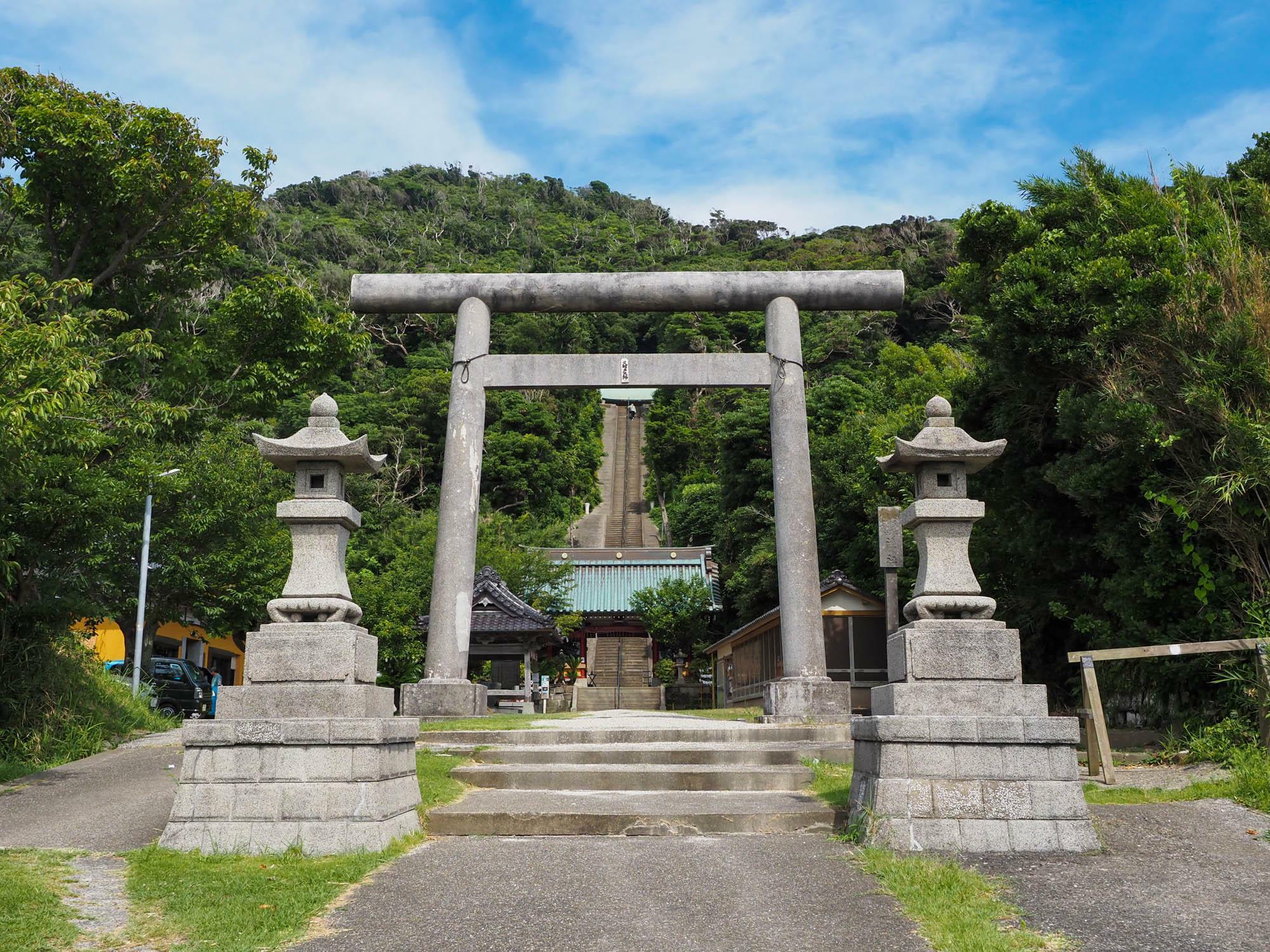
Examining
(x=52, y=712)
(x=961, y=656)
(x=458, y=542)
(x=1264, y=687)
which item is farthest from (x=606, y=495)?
(x=961, y=656)

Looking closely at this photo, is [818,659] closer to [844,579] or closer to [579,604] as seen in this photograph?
[844,579]

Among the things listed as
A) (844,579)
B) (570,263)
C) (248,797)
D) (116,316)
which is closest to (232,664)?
(844,579)

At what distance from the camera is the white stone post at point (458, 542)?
11.4m

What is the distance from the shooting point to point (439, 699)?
11.3 metres

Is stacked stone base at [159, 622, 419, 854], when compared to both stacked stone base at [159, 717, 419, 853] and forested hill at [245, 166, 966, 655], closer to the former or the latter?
stacked stone base at [159, 717, 419, 853]

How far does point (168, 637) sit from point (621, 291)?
77.2 feet

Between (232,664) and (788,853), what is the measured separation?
3593cm

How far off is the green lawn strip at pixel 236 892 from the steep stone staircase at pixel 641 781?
3.03 feet

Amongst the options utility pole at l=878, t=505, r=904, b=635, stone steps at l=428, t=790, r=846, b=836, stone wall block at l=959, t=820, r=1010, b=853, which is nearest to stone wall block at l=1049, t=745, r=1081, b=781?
stone wall block at l=959, t=820, r=1010, b=853

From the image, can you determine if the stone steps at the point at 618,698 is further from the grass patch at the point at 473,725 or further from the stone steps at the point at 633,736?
the stone steps at the point at 633,736

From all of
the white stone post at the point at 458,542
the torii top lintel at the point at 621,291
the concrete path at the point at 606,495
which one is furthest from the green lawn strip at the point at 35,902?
the concrete path at the point at 606,495

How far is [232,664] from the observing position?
3712 cm

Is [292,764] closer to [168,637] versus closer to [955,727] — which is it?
[955,727]

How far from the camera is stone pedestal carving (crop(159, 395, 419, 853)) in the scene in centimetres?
548
